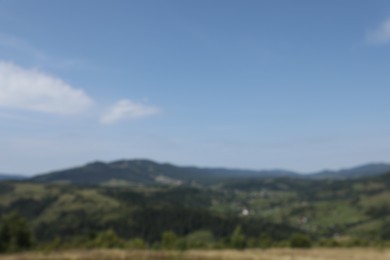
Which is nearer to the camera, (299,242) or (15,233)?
(15,233)

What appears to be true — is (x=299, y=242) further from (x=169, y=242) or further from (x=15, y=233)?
(x=15, y=233)

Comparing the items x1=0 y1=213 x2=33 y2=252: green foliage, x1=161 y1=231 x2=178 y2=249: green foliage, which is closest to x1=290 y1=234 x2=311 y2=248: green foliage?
x1=161 y1=231 x2=178 y2=249: green foliage

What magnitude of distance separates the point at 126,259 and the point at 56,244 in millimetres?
22518

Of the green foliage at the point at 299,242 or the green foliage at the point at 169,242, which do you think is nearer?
the green foliage at the point at 169,242

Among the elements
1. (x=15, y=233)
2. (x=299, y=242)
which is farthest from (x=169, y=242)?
(x=15, y=233)

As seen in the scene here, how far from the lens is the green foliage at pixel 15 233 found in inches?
3192

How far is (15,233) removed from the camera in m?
82.8

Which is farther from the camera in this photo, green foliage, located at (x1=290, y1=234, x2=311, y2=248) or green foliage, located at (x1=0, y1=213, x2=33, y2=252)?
green foliage, located at (x1=290, y1=234, x2=311, y2=248)

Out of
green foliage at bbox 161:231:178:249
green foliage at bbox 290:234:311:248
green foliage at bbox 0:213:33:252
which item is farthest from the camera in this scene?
green foliage at bbox 290:234:311:248

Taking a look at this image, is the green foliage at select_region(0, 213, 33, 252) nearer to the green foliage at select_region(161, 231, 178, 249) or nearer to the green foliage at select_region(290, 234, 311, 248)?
the green foliage at select_region(161, 231, 178, 249)

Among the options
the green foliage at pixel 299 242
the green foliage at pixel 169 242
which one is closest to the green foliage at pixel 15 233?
the green foliage at pixel 169 242

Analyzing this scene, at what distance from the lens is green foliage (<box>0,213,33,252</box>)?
266ft

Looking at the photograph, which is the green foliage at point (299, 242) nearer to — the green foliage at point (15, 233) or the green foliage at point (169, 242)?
the green foliage at point (169, 242)

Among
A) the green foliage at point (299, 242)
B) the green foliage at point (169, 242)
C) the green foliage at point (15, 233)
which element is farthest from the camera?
the green foliage at point (299, 242)
